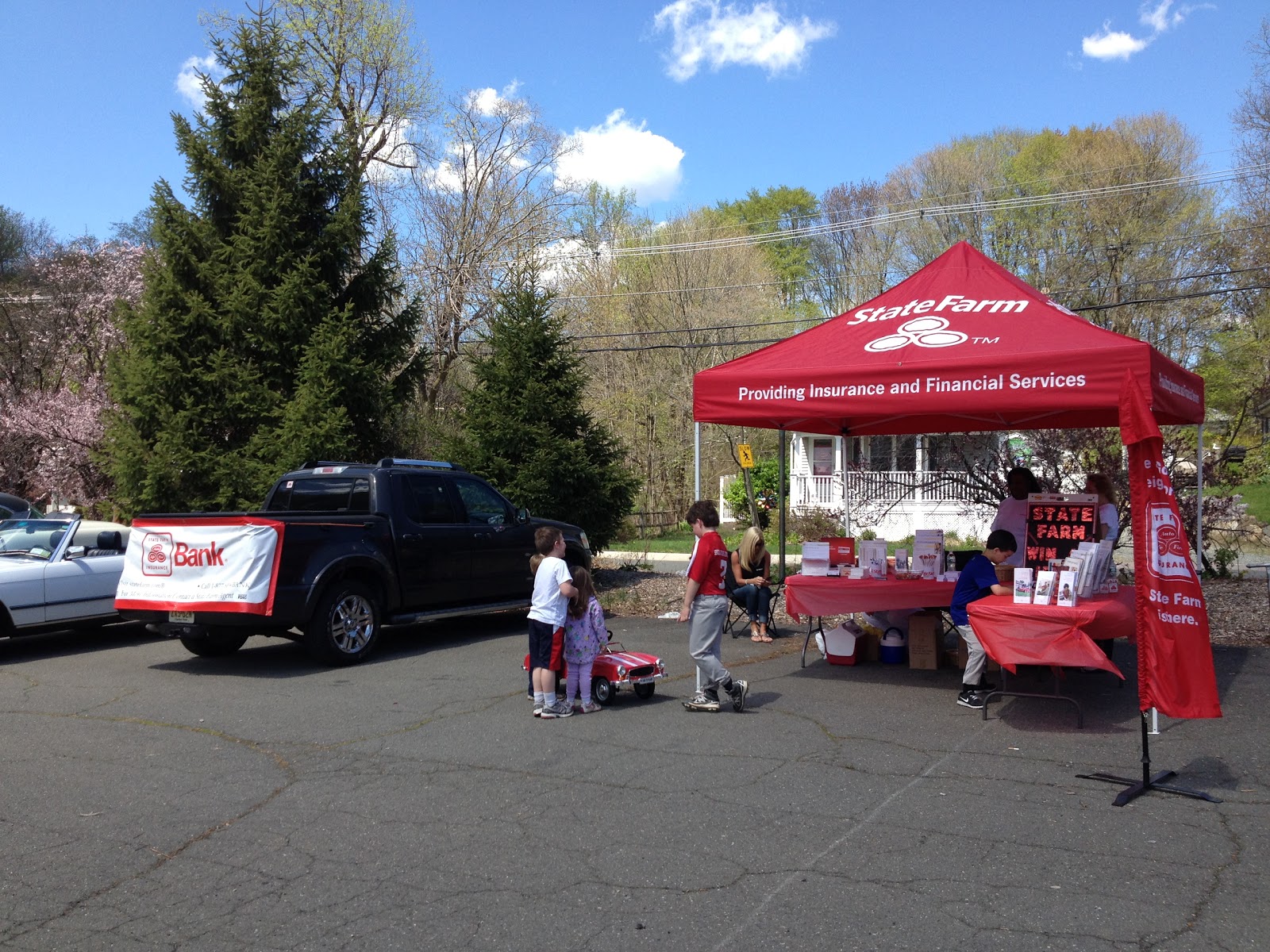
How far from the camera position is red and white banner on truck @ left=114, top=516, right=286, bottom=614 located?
985 cm

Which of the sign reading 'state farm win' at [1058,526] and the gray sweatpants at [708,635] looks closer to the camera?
the gray sweatpants at [708,635]

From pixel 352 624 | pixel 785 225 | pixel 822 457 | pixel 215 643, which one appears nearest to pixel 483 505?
pixel 352 624

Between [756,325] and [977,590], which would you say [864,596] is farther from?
[756,325]

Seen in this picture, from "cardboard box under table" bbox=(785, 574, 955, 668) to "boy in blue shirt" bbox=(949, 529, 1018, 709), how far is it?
0.68m

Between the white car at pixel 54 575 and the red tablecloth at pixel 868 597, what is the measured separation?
266 inches

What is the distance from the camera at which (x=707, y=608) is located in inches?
320

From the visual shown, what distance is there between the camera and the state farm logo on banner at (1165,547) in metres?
6.14

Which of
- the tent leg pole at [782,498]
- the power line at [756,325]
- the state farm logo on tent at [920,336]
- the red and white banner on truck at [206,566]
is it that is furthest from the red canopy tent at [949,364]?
the power line at [756,325]

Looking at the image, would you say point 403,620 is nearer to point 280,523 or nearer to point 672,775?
point 280,523

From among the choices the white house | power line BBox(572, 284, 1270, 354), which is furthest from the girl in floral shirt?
the white house

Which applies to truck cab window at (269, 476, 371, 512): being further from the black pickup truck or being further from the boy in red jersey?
the boy in red jersey

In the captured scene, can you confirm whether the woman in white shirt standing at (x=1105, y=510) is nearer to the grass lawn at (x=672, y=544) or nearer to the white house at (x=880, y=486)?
the white house at (x=880, y=486)

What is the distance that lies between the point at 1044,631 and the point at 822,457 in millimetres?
28309

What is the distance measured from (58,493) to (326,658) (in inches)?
793
